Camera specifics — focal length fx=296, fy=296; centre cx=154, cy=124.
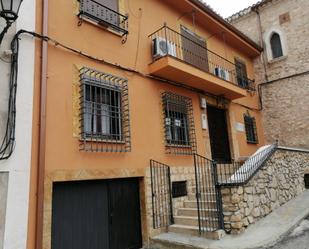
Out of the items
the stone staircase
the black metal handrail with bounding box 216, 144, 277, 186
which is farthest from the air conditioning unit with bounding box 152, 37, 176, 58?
the stone staircase

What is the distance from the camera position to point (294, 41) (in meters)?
12.4

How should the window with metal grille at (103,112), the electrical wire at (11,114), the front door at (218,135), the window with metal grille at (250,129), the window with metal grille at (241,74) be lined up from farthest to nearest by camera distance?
the window with metal grille at (241,74)
the window with metal grille at (250,129)
the front door at (218,135)
the window with metal grille at (103,112)
the electrical wire at (11,114)

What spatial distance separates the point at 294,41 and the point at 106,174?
10346 millimetres

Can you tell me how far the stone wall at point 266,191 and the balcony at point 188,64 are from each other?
2.74 metres

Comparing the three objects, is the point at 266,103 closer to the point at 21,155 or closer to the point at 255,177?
the point at 255,177

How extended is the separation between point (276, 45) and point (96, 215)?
36.5ft

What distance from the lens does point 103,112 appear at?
6570 millimetres

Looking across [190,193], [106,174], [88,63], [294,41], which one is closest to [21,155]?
[106,174]

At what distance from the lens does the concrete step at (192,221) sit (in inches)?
247

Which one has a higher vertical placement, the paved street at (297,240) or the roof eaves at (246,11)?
the roof eaves at (246,11)

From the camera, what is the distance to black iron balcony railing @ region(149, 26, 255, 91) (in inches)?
312

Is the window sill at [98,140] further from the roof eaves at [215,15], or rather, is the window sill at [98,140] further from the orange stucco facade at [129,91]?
the roof eaves at [215,15]

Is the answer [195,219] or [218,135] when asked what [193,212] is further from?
[218,135]

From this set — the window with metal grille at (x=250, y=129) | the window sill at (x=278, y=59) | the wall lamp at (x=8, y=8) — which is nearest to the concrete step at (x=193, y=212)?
the wall lamp at (x=8, y=8)
